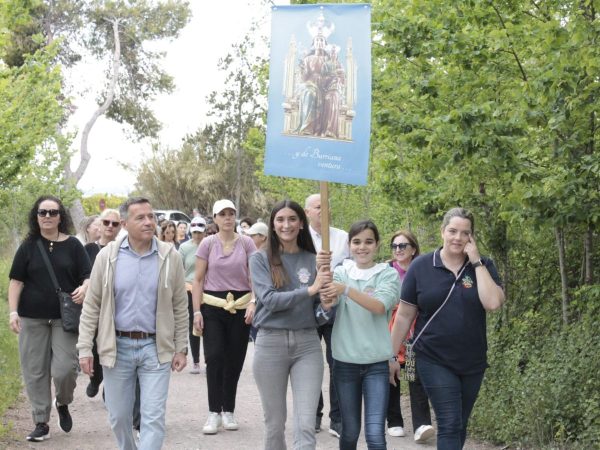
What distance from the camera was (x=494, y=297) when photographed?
6129mm

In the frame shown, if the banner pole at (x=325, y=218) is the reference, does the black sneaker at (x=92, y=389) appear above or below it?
below

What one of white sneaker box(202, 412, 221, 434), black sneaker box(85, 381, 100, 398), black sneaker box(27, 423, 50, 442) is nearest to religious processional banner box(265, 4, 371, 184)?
white sneaker box(202, 412, 221, 434)

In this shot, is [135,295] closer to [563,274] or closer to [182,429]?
[182,429]

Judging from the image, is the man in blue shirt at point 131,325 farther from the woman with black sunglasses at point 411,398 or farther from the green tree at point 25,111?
the green tree at point 25,111

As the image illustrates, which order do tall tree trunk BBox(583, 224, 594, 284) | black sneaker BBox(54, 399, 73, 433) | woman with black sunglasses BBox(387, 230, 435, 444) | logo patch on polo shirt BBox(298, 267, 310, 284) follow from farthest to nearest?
tall tree trunk BBox(583, 224, 594, 284) → black sneaker BBox(54, 399, 73, 433) → woman with black sunglasses BBox(387, 230, 435, 444) → logo patch on polo shirt BBox(298, 267, 310, 284)

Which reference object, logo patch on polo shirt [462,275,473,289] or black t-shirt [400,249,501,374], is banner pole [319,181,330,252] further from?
logo patch on polo shirt [462,275,473,289]

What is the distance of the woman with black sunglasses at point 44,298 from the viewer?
27.0 ft

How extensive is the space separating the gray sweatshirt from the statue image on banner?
0.85 meters

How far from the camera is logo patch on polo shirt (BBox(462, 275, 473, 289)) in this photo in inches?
247

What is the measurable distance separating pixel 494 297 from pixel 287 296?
1.25m

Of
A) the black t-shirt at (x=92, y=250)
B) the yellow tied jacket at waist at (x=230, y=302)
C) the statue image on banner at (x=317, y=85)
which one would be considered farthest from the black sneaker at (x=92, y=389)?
the statue image on banner at (x=317, y=85)

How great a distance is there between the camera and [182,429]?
30.2 ft

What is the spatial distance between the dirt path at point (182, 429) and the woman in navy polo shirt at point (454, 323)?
217 centimetres

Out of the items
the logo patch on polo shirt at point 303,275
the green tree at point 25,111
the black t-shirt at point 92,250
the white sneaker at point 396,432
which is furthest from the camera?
the green tree at point 25,111
